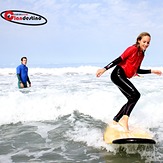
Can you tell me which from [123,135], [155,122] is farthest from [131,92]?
[155,122]

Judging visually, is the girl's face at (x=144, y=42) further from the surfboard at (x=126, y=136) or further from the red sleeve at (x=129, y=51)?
the surfboard at (x=126, y=136)

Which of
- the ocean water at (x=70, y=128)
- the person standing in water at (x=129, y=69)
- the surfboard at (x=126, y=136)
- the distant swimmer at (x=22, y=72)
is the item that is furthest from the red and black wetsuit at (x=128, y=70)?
the distant swimmer at (x=22, y=72)

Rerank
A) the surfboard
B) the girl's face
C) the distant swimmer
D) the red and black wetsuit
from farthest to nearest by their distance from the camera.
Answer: the distant swimmer < the red and black wetsuit < the girl's face < the surfboard

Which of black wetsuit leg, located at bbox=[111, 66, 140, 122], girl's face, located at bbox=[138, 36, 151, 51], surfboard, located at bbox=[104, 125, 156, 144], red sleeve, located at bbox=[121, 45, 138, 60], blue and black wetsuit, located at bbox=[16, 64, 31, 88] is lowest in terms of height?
surfboard, located at bbox=[104, 125, 156, 144]

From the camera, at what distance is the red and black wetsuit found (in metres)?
4.61

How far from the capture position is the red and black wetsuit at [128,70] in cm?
461

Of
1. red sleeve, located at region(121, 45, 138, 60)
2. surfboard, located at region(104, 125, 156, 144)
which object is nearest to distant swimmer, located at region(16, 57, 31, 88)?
surfboard, located at region(104, 125, 156, 144)

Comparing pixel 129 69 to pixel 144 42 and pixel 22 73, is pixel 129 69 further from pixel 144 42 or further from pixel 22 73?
pixel 22 73

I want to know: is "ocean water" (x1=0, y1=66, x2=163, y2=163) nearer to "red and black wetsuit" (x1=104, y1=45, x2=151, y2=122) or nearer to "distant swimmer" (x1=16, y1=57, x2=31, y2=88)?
"red and black wetsuit" (x1=104, y1=45, x2=151, y2=122)

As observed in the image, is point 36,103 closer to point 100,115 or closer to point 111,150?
point 100,115

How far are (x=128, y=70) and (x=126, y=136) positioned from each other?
112 centimetres

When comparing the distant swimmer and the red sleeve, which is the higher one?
the distant swimmer

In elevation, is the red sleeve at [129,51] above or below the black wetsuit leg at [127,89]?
above

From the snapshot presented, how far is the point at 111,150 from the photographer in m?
4.48
